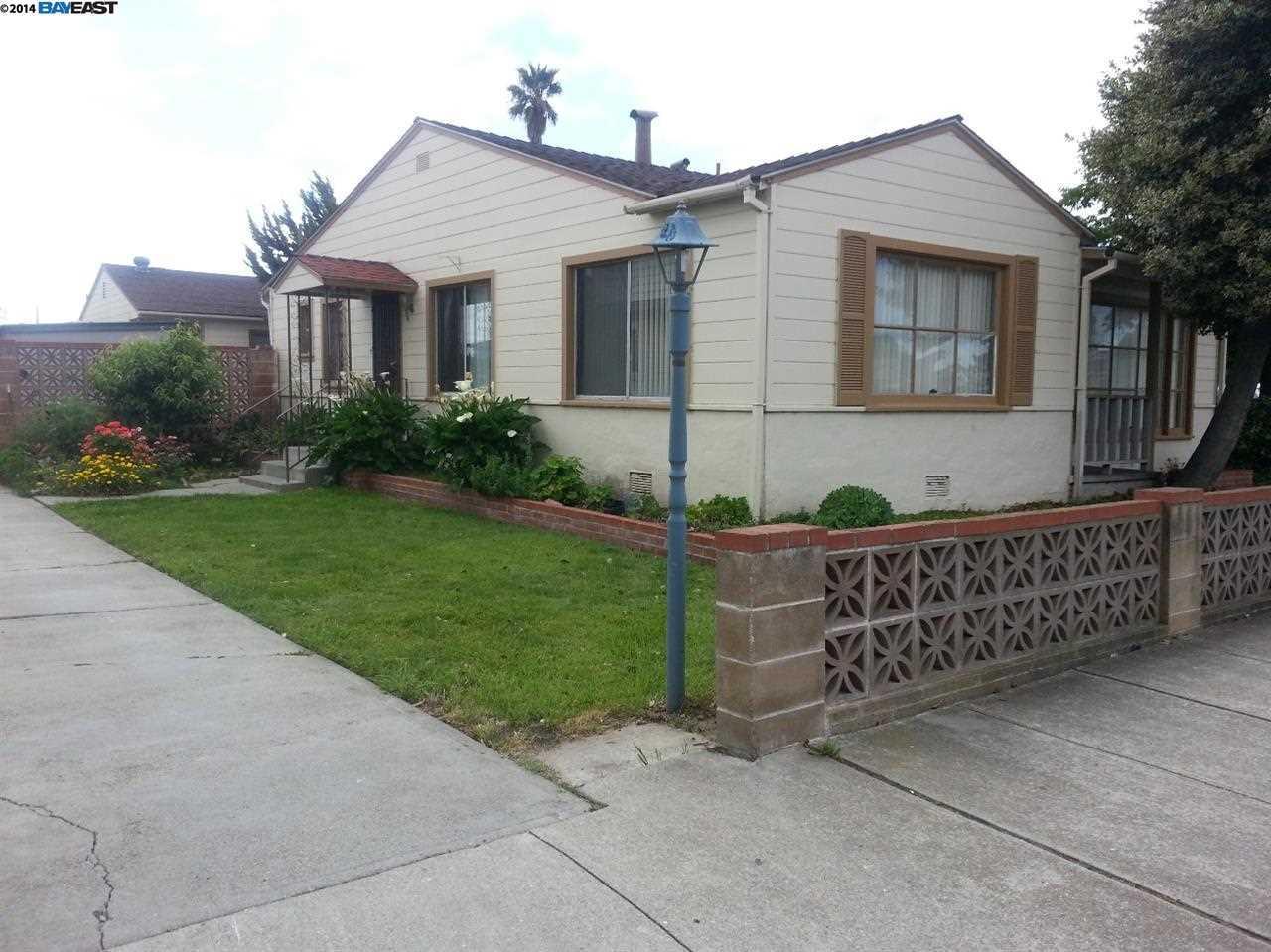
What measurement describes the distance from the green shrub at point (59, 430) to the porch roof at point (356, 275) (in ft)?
11.3

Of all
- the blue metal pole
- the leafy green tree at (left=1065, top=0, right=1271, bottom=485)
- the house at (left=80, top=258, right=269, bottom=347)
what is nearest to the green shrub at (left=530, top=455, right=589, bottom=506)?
the blue metal pole

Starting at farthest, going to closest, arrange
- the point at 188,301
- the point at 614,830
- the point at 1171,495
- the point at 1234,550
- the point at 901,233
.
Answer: the point at 188,301
the point at 901,233
the point at 1234,550
the point at 1171,495
the point at 614,830

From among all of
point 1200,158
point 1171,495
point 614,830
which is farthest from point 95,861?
point 1200,158

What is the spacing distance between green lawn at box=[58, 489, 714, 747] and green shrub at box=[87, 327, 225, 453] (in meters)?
3.92

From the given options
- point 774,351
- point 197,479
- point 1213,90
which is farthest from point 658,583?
point 197,479

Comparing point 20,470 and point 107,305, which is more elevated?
point 107,305

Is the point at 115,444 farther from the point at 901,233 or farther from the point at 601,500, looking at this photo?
the point at 901,233

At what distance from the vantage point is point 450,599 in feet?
24.5

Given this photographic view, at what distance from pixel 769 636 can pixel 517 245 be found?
9.00m

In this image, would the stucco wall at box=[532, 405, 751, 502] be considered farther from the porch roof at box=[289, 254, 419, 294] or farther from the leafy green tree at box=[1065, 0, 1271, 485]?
the leafy green tree at box=[1065, 0, 1271, 485]

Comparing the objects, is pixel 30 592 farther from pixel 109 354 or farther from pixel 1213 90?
pixel 1213 90

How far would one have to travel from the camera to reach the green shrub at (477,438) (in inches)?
460

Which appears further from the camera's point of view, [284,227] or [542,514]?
[284,227]

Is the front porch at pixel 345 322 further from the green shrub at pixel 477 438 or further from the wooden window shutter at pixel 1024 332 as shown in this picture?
the wooden window shutter at pixel 1024 332
